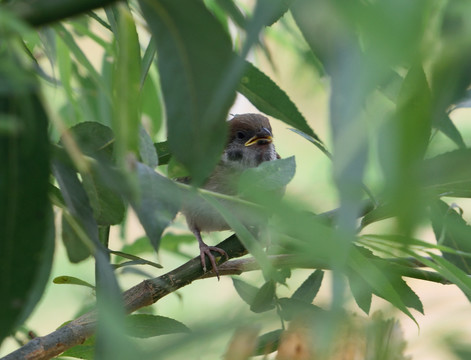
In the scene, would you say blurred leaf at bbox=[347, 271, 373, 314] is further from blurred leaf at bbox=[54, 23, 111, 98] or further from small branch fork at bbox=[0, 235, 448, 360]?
blurred leaf at bbox=[54, 23, 111, 98]

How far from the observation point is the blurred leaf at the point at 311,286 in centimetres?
114

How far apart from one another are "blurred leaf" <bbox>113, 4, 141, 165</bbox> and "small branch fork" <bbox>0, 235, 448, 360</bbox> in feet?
1.25

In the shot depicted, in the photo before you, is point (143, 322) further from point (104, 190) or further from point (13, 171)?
point (13, 171)

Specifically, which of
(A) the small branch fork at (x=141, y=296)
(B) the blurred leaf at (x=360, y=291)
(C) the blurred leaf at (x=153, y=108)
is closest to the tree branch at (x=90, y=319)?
(A) the small branch fork at (x=141, y=296)

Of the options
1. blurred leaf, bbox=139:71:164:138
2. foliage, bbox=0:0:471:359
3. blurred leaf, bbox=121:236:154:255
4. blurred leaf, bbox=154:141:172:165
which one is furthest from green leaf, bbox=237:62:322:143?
blurred leaf, bbox=139:71:164:138

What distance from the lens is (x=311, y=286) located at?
1.16m

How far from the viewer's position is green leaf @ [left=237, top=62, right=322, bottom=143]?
39.4 inches

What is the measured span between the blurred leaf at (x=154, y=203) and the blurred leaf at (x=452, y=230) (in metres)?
0.33

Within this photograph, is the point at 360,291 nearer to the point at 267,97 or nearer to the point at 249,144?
the point at 267,97

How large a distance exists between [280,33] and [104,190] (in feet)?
3.48

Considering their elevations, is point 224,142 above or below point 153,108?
below

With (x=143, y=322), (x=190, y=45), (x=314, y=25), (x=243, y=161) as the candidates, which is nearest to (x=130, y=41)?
(x=190, y=45)

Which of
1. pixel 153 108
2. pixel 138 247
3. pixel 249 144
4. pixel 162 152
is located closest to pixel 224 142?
pixel 162 152

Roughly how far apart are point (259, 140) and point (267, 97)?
1572 mm
